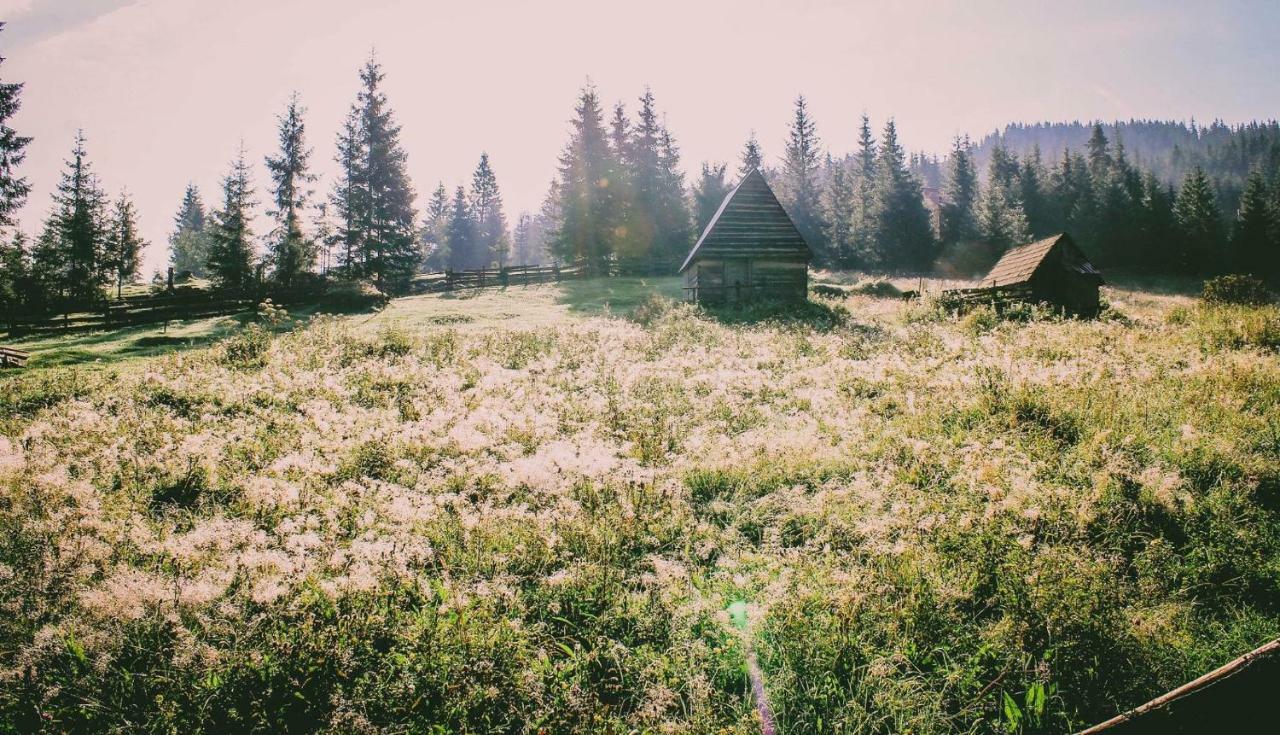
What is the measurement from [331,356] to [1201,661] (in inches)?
609

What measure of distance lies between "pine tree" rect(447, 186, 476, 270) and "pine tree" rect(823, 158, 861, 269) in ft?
164

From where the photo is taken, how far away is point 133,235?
54.2 meters

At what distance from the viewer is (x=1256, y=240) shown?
51312 millimetres

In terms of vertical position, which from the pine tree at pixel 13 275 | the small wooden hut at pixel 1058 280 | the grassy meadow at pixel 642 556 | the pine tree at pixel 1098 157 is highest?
the pine tree at pixel 1098 157

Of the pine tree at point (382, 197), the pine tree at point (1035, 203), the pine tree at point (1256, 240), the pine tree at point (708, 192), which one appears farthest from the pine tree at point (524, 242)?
the pine tree at point (1256, 240)

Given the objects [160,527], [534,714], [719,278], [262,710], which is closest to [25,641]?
[160,527]

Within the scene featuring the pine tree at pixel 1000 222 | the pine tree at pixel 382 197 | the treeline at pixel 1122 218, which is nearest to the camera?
the pine tree at pixel 382 197

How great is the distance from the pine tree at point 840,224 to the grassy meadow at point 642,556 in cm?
5054

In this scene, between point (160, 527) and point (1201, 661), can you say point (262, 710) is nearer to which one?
point (160, 527)

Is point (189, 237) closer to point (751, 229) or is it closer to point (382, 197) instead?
point (382, 197)

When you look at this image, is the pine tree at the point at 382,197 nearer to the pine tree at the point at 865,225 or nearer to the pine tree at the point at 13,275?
the pine tree at the point at 13,275

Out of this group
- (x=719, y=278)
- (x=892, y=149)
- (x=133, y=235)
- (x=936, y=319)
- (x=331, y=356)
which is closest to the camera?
(x=331, y=356)

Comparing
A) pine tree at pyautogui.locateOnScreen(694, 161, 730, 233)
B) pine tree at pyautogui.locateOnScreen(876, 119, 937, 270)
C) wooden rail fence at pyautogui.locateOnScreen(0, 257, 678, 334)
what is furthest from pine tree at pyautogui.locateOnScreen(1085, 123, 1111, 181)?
wooden rail fence at pyautogui.locateOnScreen(0, 257, 678, 334)

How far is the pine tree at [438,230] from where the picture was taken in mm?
81250
